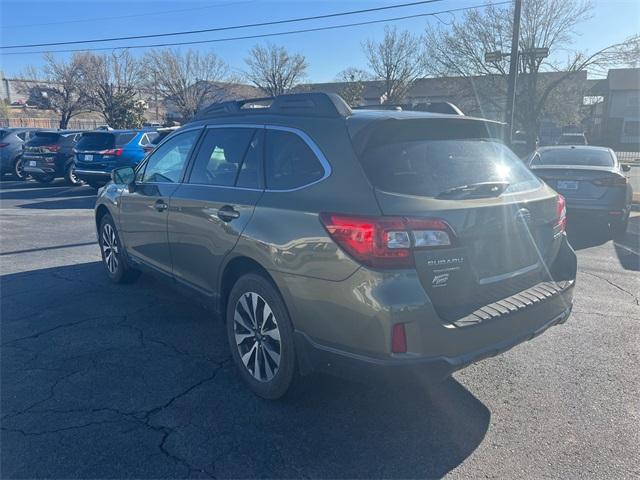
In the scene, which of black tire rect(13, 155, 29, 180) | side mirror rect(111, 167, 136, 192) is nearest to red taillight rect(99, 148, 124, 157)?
black tire rect(13, 155, 29, 180)

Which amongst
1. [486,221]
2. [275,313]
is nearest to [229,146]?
[275,313]

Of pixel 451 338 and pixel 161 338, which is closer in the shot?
pixel 451 338

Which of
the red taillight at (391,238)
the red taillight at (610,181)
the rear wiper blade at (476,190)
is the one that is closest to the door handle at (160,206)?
the red taillight at (391,238)

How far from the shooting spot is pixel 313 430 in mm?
3074

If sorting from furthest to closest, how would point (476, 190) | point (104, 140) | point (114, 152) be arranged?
point (104, 140), point (114, 152), point (476, 190)

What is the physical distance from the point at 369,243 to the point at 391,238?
12 centimetres

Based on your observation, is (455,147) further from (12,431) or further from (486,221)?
(12,431)

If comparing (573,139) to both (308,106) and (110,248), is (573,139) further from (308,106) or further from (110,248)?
(308,106)

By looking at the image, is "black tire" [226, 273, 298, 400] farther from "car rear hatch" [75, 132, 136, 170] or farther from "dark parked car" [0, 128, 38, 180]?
"dark parked car" [0, 128, 38, 180]

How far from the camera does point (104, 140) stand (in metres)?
14.5

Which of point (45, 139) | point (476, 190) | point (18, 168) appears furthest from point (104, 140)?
point (476, 190)

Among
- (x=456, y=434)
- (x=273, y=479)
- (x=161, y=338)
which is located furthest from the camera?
(x=161, y=338)

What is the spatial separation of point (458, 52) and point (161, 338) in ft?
84.0

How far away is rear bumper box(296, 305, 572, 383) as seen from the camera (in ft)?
8.77
